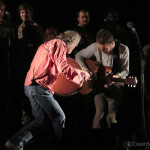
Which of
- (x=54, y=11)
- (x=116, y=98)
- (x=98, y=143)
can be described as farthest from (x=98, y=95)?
(x=54, y=11)

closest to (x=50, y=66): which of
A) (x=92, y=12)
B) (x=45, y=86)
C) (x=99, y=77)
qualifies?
(x=45, y=86)

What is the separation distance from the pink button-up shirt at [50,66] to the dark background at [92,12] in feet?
8.51

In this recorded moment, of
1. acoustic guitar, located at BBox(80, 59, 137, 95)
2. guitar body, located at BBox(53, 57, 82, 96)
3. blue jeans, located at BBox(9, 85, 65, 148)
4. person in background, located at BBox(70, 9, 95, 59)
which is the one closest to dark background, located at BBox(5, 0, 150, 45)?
person in background, located at BBox(70, 9, 95, 59)

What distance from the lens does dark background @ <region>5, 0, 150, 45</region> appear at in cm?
594

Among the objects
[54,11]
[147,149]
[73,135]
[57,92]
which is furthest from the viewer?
[54,11]

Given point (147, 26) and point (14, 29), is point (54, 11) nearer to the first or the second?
point (14, 29)

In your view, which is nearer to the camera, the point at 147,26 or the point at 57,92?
the point at 57,92

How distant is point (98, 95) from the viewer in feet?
14.9

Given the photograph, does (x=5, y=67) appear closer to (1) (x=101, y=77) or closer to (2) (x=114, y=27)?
(1) (x=101, y=77)

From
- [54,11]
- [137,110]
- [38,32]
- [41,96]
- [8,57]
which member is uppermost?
[54,11]

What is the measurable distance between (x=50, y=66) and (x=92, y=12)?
3101mm

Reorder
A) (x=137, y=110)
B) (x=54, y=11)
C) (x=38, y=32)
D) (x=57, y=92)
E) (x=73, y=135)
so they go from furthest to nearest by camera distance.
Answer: (x=54, y=11) < (x=137, y=110) < (x=38, y=32) < (x=57, y=92) < (x=73, y=135)

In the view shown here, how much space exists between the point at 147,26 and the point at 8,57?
3.19 m

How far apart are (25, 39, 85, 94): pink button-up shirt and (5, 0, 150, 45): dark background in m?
2.59
